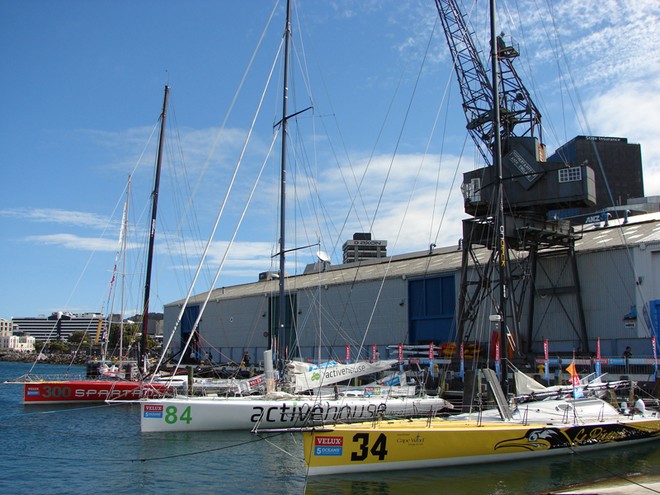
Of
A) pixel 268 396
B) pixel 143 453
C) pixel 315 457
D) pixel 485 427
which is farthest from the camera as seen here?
pixel 268 396

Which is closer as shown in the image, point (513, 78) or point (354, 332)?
point (513, 78)

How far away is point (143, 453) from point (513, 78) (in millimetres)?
32757

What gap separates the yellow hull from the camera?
17844 millimetres

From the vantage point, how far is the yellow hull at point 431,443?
1784 cm

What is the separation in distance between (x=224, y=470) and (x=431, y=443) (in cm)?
650

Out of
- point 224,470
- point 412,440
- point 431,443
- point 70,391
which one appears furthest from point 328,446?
point 70,391

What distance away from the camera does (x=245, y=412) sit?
26.0 m

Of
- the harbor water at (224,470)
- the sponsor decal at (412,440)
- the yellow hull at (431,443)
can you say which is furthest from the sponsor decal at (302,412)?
the sponsor decal at (412,440)

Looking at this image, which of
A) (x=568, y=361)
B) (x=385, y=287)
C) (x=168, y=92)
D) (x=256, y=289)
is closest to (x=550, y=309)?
(x=568, y=361)

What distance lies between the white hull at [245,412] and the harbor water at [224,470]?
48 centimetres

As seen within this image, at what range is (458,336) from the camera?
129 ft

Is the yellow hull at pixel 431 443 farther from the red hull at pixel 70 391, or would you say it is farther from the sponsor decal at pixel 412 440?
the red hull at pixel 70 391

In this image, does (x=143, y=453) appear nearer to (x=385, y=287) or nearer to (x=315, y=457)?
(x=315, y=457)

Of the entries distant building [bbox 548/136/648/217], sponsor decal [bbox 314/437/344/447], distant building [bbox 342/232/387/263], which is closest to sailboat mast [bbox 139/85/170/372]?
sponsor decal [bbox 314/437/344/447]
